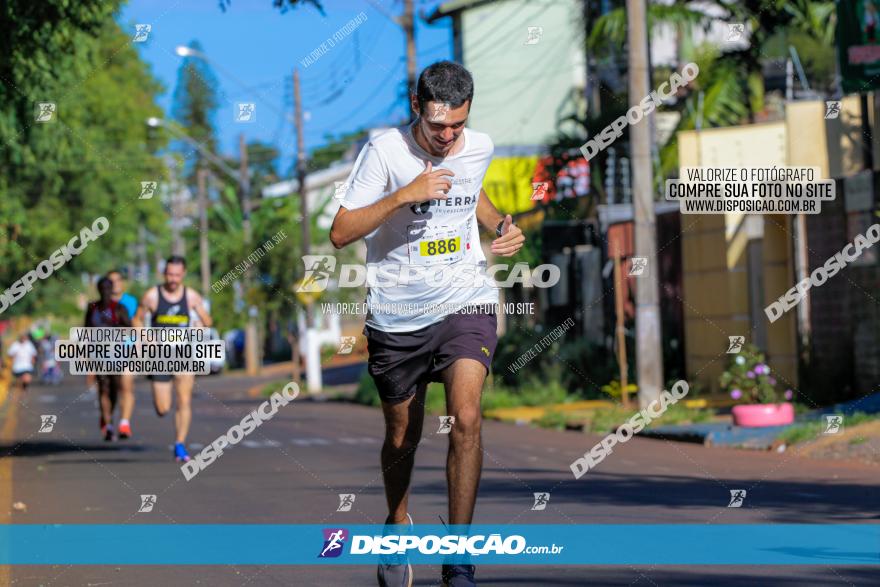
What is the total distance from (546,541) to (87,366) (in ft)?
31.6

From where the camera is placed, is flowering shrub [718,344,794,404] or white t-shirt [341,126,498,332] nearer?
white t-shirt [341,126,498,332]

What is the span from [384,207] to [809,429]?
1121 centimetres

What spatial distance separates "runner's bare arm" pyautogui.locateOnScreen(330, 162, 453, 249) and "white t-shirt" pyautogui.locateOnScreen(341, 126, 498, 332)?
0.11 m

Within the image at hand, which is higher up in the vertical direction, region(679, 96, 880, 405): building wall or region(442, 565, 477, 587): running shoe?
region(679, 96, 880, 405): building wall

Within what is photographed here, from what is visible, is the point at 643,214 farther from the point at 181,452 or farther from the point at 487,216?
the point at 487,216

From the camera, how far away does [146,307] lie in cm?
Result: 1527

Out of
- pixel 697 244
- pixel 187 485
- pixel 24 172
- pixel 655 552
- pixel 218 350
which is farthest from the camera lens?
pixel 24 172

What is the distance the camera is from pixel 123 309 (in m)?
17.1

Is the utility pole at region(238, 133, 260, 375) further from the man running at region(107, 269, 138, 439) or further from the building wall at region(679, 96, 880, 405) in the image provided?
the man running at region(107, 269, 138, 439)

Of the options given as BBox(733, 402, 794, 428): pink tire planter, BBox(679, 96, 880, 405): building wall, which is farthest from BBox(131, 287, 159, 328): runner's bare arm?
BBox(679, 96, 880, 405): building wall

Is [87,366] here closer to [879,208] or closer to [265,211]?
[879,208]

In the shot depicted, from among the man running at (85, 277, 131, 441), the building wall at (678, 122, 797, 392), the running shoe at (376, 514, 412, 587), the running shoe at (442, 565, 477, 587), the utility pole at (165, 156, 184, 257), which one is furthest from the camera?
the utility pole at (165, 156, 184, 257)

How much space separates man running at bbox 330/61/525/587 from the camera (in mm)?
6145

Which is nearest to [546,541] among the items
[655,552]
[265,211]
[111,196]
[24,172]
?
[655,552]
